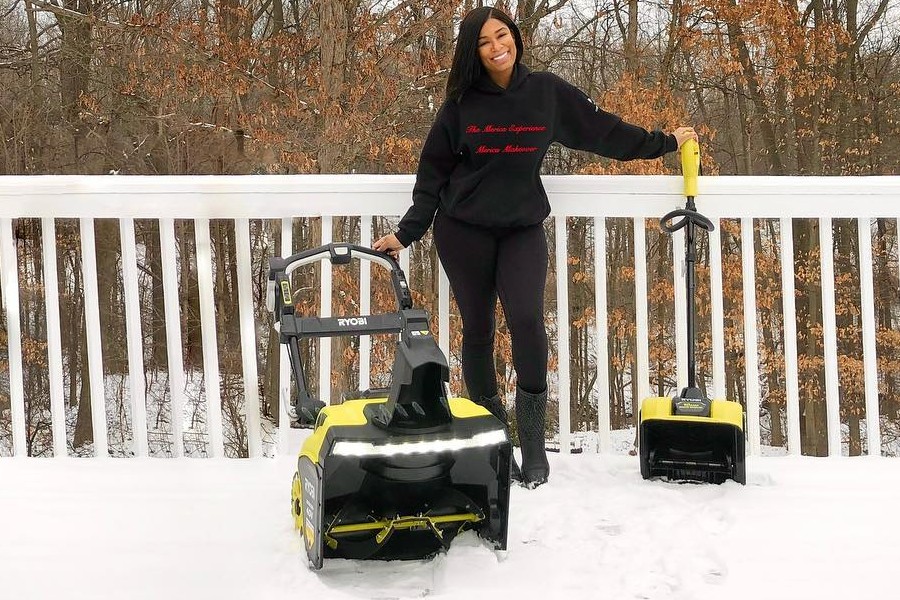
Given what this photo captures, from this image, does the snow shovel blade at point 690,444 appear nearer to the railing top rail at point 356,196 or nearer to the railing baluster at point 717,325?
the railing baluster at point 717,325

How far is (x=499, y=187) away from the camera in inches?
111

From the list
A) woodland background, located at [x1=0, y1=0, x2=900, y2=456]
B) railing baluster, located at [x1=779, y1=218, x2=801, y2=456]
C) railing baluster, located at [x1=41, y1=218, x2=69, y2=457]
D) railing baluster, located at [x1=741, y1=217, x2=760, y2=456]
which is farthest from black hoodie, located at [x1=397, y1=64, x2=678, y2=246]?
woodland background, located at [x1=0, y1=0, x2=900, y2=456]

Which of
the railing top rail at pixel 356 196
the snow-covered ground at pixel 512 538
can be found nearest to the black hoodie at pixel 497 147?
the railing top rail at pixel 356 196

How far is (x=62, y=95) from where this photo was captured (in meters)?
11.4

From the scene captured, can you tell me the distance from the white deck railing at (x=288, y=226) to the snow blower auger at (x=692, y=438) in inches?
13.5

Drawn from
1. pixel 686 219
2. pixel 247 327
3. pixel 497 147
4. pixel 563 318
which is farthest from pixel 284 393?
pixel 686 219

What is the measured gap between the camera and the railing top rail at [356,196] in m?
3.17

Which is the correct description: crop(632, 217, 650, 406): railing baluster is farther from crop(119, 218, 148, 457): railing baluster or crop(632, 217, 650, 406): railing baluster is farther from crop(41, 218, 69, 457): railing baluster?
crop(41, 218, 69, 457): railing baluster

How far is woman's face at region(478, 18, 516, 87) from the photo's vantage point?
277 centimetres

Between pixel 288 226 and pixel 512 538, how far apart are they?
1504 millimetres

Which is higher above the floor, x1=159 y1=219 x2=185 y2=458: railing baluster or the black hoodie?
the black hoodie

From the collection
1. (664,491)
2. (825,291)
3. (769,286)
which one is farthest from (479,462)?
(769,286)

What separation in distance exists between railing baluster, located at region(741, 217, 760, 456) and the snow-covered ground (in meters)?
0.20

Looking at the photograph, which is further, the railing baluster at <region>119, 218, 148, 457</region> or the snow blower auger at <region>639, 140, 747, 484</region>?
the railing baluster at <region>119, 218, 148, 457</region>
